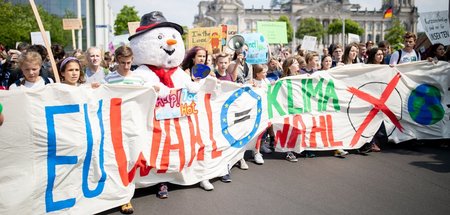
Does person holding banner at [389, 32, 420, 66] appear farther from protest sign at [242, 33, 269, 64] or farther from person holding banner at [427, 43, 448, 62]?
protest sign at [242, 33, 269, 64]

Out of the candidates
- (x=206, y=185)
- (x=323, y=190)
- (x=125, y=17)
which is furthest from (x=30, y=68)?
(x=125, y=17)

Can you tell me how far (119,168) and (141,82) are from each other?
3.51ft

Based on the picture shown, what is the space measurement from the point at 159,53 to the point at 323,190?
2.56 meters

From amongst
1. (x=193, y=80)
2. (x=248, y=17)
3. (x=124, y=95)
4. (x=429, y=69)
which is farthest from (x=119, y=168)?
(x=248, y=17)

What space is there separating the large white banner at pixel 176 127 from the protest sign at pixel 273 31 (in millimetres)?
4797

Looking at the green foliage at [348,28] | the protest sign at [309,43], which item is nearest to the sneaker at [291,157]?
the protest sign at [309,43]

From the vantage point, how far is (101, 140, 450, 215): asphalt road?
13.4 feet

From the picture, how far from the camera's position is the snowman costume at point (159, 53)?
468 cm

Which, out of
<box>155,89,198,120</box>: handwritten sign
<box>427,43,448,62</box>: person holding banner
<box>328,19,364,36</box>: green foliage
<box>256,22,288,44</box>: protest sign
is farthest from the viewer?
<box>328,19,364,36</box>: green foliage

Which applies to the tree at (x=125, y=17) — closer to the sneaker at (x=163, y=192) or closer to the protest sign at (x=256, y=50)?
the protest sign at (x=256, y=50)

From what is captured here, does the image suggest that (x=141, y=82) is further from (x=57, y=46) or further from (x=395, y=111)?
(x=395, y=111)

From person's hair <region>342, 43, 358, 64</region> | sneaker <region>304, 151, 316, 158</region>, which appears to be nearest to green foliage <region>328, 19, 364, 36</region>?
person's hair <region>342, 43, 358, 64</region>

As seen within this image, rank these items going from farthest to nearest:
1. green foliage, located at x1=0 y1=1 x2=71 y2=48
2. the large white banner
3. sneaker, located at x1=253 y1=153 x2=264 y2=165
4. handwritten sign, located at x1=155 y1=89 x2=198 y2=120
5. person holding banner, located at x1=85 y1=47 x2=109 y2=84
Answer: green foliage, located at x1=0 y1=1 x2=71 y2=48, sneaker, located at x1=253 y1=153 x2=264 y2=165, person holding banner, located at x1=85 y1=47 x2=109 y2=84, handwritten sign, located at x1=155 y1=89 x2=198 y2=120, the large white banner

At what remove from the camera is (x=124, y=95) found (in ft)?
13.4
